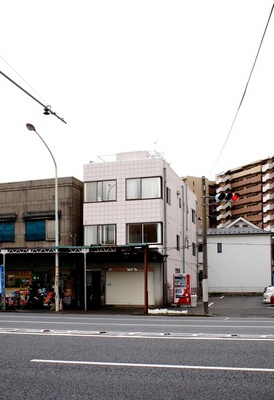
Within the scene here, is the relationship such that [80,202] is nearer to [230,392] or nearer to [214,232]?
[214,232]

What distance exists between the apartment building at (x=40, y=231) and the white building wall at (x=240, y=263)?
2312cm

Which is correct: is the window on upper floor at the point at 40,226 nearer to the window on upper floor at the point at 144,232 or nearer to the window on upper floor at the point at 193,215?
the window on upper floor at the point at 144,232

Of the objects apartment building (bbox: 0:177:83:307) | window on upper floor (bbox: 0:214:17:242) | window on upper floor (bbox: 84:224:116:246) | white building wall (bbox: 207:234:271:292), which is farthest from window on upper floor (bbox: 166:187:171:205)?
white building wall (bbox: 207:234:271:292)

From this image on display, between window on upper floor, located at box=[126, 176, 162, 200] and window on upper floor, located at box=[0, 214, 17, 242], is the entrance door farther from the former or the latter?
window on upper floor, located at box=[0, 214, 17, 242]

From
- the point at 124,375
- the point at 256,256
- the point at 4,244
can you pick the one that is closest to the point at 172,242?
the point at 4,244

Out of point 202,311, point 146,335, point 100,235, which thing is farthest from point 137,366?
point 100,235

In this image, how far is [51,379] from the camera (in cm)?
797

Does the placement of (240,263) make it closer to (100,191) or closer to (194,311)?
(100,191)

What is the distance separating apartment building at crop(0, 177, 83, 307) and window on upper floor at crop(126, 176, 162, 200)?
4010mm

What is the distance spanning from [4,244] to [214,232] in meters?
27.1

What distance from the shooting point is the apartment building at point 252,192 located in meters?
86.6

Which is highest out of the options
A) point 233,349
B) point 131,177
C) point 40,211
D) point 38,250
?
point 131,177

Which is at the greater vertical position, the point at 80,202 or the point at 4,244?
the point at 80,202

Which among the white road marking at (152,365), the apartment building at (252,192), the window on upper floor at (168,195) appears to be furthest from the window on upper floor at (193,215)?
the apartment building at (252,192)
